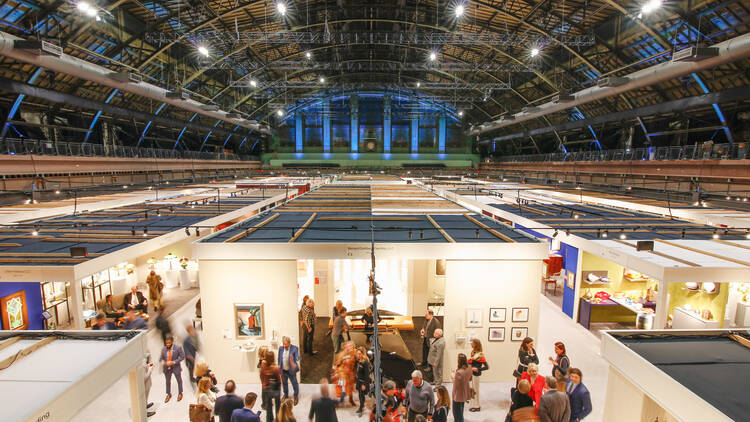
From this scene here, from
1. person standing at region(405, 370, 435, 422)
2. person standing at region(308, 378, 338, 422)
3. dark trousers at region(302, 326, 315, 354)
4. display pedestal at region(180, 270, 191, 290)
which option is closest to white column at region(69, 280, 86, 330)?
dark trousers at region(302, 326, 315, 354)

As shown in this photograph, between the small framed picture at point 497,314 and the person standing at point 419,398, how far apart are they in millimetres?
2166

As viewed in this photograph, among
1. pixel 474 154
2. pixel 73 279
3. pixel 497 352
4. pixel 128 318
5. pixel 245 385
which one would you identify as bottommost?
pixel 245 385

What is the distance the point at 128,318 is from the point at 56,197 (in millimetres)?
10712

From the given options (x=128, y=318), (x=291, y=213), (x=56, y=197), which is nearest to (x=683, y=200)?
(x=291, y=213)

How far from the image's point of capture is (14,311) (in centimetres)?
654

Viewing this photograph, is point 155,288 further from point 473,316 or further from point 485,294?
→ point 485,294

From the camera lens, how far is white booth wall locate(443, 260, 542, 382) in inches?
228

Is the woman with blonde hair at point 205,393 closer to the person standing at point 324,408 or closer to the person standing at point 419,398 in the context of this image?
the person standing at point 324,408

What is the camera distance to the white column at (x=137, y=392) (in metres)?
3.65

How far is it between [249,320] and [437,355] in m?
3.24

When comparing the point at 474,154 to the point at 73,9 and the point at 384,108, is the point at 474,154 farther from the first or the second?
the point at 73,9

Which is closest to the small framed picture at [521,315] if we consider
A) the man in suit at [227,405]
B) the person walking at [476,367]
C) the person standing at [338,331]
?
the person walking at [476,367]

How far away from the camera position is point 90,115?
70.2ft

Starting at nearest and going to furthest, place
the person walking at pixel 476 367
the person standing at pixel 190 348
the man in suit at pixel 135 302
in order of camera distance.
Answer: the person walking at pixel 476 367 < the person standing at pixel 190 348 < the man in suit at pixel 135 302
